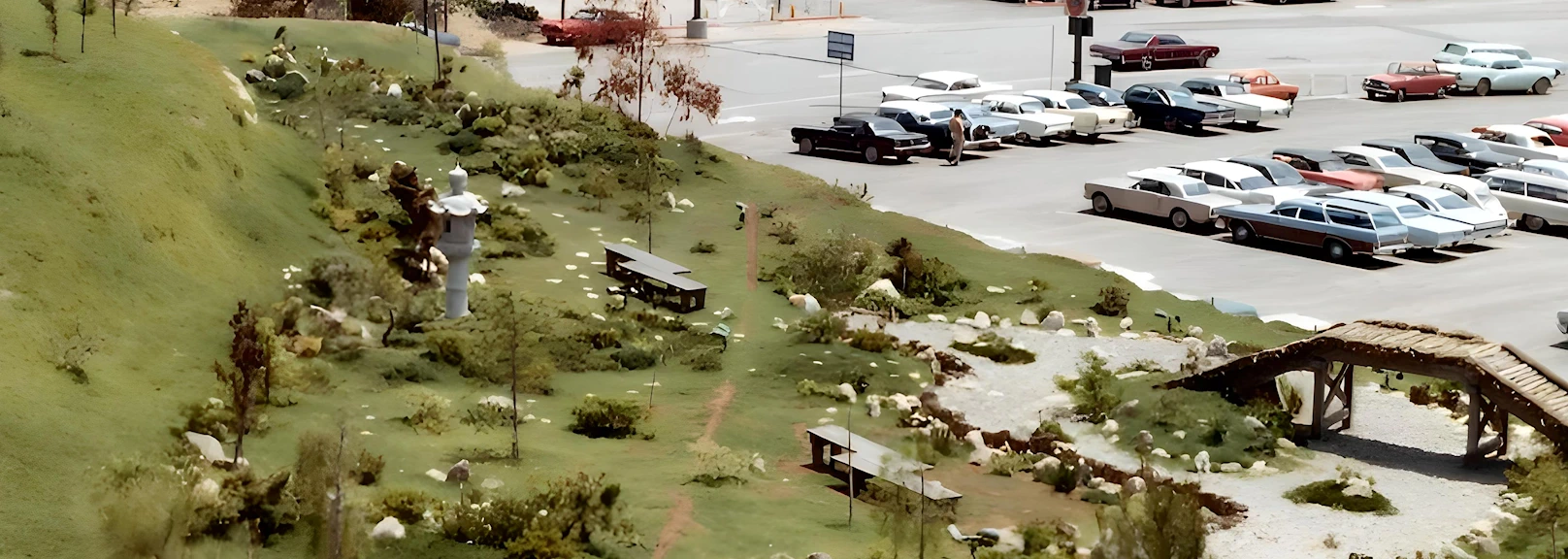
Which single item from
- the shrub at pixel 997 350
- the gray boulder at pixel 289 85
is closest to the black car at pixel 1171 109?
the shrub at pixel 997 350

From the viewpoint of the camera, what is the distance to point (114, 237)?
23.9 metres

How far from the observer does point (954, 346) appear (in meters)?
28.9

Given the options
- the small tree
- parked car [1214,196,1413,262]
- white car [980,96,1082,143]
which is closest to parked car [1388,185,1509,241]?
parked car [1214,196,1413,262]

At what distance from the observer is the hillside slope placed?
59.9 feet

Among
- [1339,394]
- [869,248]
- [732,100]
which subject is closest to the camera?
[1339,394]

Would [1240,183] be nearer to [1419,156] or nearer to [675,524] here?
[1419,156]

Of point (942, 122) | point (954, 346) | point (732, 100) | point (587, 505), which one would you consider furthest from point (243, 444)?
point (732, 100)

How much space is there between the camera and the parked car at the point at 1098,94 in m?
53.2

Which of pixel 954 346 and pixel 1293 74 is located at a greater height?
pixel 1293 74

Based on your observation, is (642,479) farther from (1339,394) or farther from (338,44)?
(338,44)

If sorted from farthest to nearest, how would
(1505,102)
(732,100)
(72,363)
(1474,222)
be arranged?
(1505,102) → (732,100) → (1474,222) → (72,363)

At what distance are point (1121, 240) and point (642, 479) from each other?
19.9m

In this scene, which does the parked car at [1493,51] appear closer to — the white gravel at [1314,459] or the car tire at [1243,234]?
the car tire at [1243,234]

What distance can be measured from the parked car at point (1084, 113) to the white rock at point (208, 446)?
3512 cm
